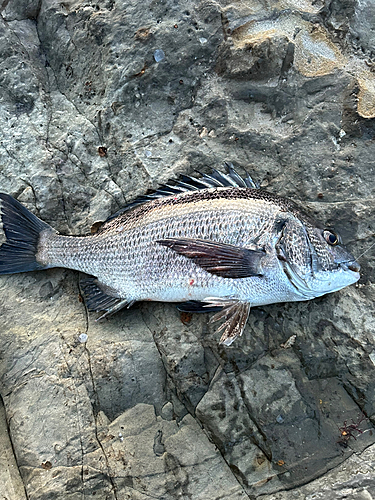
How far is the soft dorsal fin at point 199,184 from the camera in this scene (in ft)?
10.9

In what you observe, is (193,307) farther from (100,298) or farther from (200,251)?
(100,298)

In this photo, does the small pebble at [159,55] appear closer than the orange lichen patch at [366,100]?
No

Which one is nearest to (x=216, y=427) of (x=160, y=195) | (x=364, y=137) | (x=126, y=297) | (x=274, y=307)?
(x=274, y=307)

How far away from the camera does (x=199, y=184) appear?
3375mm

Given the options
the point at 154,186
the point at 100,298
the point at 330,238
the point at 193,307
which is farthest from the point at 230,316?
the point at 154,186

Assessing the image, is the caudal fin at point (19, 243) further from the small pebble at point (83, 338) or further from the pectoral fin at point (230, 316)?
the pectoral fin at point (230, 316)

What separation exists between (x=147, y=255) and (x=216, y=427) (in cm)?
144

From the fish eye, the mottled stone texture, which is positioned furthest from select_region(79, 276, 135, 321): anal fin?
the fish eye

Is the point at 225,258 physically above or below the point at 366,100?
below

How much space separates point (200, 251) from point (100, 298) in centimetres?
103

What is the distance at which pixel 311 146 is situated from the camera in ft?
11.4

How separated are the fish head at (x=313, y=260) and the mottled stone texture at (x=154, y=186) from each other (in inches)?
12.5

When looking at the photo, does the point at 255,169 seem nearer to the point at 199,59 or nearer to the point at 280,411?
the point at 199,59

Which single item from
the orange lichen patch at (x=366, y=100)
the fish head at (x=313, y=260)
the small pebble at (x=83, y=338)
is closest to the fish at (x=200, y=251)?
the fish head at (x=313, y=260)
